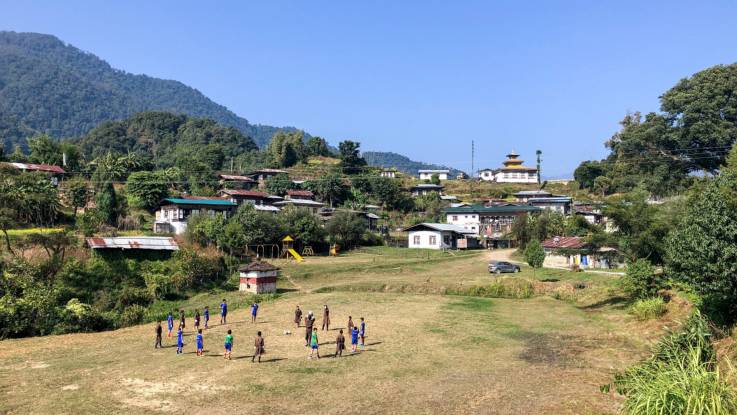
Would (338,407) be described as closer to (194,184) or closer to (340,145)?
(194,184)

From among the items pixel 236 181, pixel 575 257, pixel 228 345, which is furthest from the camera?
pixel 236 181

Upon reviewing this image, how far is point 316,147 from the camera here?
154m

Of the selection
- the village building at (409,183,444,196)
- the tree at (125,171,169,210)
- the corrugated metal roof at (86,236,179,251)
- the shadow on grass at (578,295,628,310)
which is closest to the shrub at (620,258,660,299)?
the shadow on grass at (578,295,628,310)

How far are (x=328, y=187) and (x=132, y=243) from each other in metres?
57.7

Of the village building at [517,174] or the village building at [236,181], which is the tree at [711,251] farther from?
the village building at [517,174]

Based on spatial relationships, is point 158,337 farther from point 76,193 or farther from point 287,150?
point 287,150

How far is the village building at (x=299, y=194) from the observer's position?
3834 inches

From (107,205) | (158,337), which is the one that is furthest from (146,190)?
(158,337)

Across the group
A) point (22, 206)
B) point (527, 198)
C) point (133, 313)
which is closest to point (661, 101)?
point (527, 198)

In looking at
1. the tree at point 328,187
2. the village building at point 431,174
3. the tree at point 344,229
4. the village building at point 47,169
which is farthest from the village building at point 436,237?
the village building at point 431,174

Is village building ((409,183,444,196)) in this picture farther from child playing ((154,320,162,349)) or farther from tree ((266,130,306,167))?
child playing ((154,320,162,349))

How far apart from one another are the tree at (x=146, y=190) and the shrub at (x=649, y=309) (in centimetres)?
6355

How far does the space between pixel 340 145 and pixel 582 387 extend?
374ft

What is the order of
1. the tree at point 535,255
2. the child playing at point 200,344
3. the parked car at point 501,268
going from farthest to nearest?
the parked car at point 501,268 → the tree at point 535,255 → the child playing at point 200,344
